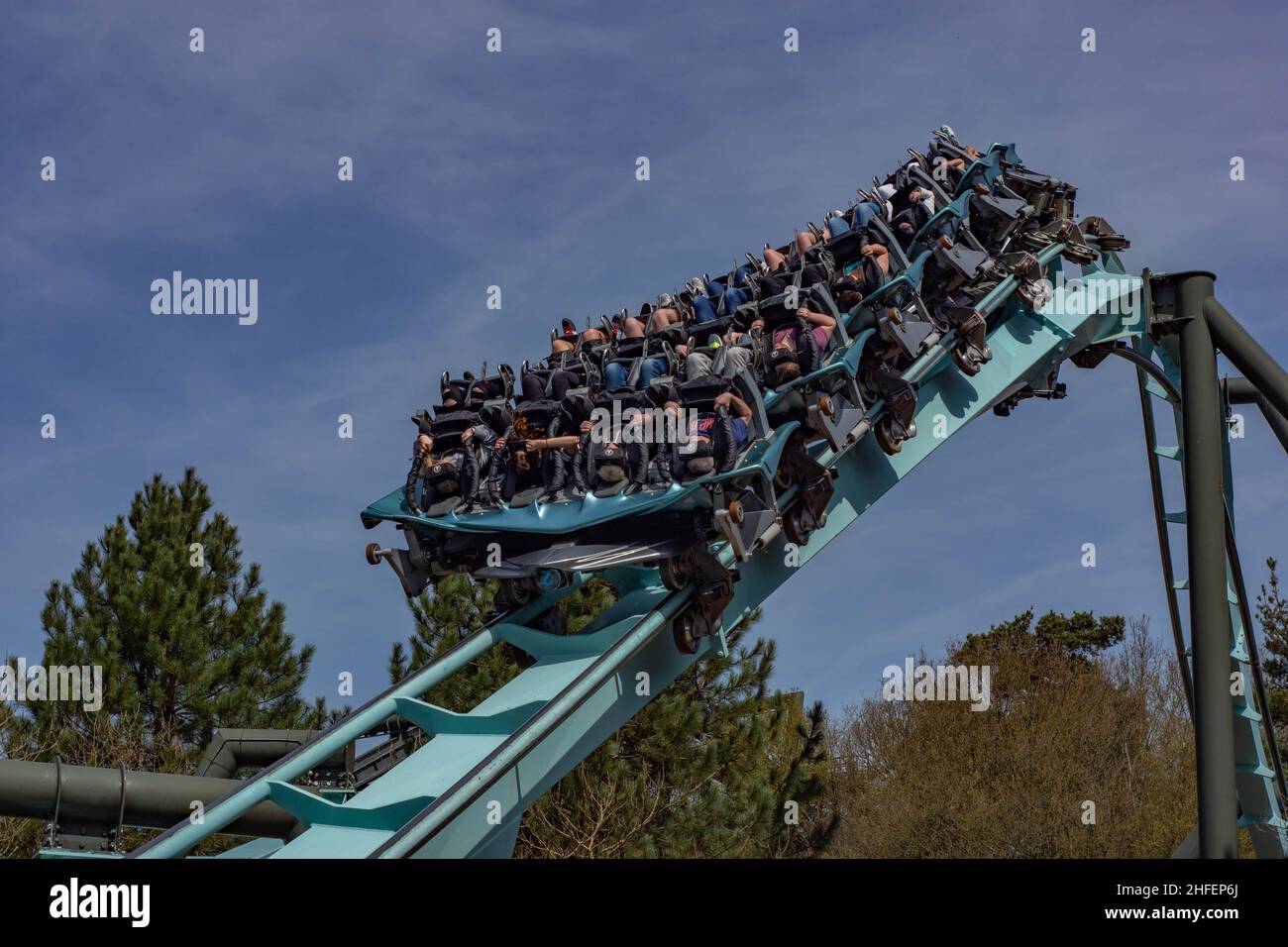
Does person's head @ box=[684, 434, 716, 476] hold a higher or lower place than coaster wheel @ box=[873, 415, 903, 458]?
lower

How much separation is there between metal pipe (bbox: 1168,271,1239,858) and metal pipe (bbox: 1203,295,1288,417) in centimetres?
9

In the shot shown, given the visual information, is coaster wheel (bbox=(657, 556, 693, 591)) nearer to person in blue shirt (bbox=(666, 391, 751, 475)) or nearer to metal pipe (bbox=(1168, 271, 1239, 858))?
person in blue shirt (bbox=(666, 391, 751, 475))

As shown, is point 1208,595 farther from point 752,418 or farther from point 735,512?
point 735,512

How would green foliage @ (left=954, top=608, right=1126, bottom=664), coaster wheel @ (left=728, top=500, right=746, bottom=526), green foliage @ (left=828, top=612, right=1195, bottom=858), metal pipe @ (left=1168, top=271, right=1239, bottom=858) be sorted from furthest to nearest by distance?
1. green foliage @ (left=954, top=608, right=1126, bottom=664)
2. green foliage @ (left=828, top=612, right=1195, bottom=858)
3. metal pipe @ (left=1168, top=271, right=1239, bottom=858)
4. coaster wheel @ (left=728, top=500, right=746, bottom=526)

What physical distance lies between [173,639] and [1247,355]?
Answer: 13.0m

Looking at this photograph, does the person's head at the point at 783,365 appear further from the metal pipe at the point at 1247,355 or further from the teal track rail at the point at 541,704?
the metal pipe at the point at 1247,355

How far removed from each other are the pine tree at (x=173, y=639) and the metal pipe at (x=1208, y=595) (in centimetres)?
1165

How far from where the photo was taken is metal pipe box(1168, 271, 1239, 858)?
910 cm

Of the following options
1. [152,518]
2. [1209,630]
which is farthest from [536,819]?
[1209,630]

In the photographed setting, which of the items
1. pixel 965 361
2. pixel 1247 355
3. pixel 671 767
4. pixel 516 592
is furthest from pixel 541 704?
pixel 671 767

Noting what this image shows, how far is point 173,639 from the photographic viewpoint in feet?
60.4

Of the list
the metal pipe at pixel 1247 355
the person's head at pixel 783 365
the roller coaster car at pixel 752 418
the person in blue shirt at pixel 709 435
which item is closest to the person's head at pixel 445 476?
the roller coaster car at pixel 752 418

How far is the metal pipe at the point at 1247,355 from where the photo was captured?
10.0 metres

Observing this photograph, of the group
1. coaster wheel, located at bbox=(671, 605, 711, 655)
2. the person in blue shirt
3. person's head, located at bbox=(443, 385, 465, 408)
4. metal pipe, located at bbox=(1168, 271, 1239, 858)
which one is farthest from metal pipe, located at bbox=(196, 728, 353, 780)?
metal pipe, located at bbox=(1168, 271, 1239, 858)
